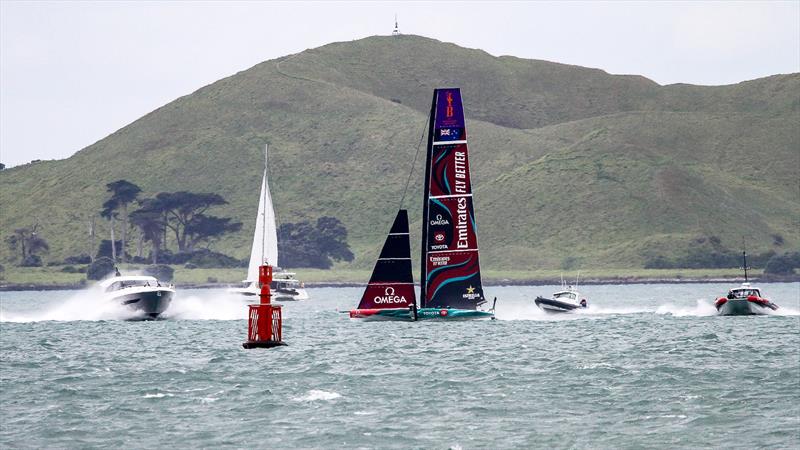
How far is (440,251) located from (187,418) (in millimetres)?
34744

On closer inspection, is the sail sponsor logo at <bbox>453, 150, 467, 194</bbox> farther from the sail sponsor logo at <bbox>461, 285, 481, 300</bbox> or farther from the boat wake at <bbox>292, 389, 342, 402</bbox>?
the boat wake at <bbox>292, 389, 342, 402</bbox>

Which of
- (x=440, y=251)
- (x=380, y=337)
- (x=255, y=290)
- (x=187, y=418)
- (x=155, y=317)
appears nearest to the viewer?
(x=187, y=418)

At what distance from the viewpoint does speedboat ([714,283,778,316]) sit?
286 feet

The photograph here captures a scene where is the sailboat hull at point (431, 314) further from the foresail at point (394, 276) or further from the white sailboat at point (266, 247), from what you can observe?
the white sailboat at point (266, 247)

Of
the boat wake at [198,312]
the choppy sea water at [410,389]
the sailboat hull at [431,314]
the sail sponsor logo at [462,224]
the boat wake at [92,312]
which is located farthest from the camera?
the boat wake at [198,312]

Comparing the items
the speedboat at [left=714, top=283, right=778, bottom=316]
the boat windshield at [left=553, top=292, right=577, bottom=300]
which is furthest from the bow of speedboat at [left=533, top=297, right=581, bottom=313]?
the speedboat at [left=714, top=283, right=778, bottom=316]

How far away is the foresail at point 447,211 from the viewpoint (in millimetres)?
69812

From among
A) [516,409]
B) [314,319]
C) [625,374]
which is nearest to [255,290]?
[314,319]

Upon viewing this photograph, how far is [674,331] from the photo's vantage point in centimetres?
7238

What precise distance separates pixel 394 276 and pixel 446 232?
12.1 ft

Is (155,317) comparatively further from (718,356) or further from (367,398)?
(367,398)

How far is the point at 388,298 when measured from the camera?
72.4 m

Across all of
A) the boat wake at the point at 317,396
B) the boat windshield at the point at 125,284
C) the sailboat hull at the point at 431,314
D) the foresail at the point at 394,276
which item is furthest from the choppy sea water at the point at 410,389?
the boat windshield at the point at 125,284

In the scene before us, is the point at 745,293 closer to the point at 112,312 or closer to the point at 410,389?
the point at 112,312
